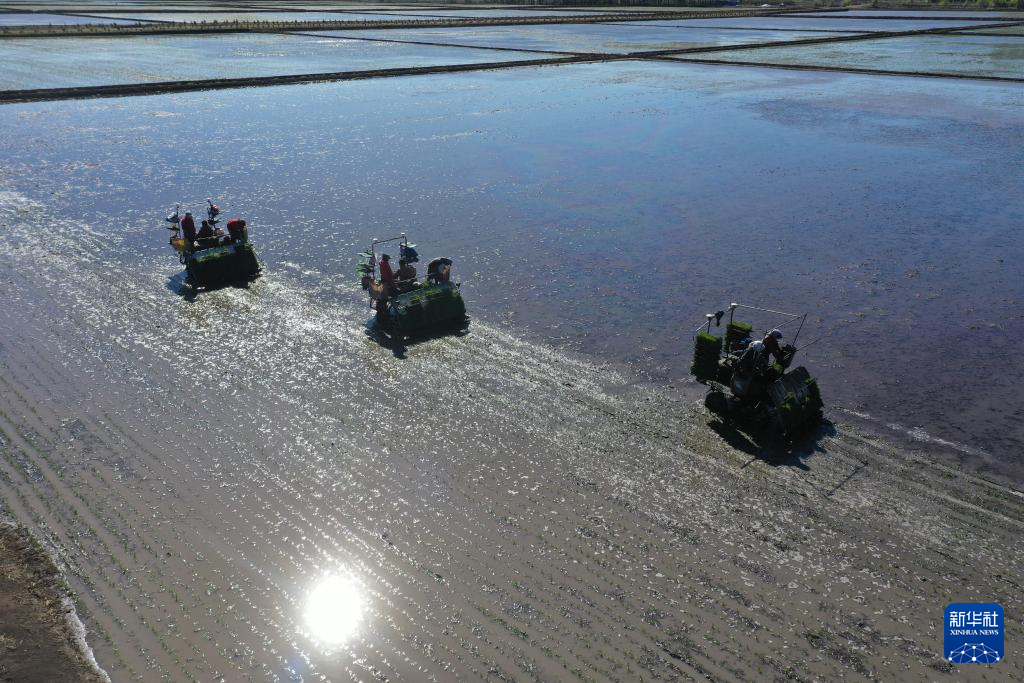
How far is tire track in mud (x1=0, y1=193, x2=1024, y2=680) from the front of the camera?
8062 millimetres

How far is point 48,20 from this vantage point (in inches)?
3342

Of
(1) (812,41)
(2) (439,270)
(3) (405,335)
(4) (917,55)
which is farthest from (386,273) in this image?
(1) (812,41)

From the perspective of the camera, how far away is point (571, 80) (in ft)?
164

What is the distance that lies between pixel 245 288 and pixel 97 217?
8.39m

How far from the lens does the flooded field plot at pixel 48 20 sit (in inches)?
3159

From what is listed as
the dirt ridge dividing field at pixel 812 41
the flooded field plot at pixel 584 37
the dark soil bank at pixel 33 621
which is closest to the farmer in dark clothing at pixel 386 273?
the dark soil bank at pixel 33 621

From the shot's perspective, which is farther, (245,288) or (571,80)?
(571,80)

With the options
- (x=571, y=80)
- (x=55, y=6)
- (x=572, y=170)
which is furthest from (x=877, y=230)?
(x=55, y=6)

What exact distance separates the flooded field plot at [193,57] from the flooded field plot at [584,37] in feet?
21.8

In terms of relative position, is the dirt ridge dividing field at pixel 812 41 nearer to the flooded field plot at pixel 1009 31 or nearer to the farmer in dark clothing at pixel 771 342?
the flooded field plot at pixel 1009 31

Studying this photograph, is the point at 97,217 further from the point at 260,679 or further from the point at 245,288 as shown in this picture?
the point at 260,679

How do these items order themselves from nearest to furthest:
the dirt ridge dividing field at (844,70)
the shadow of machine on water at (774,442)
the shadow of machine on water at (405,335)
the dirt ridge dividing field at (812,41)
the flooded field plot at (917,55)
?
the shadow of machine on water at (774,442), the shadow of machine on water at (405,335), the dirt ridge dividing field at (844,70), the flooded field plot at (917,55), the dirt ridge dividing field at (812,41)

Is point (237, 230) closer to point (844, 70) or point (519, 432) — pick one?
point (519, 432)

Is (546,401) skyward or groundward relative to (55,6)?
groundward
